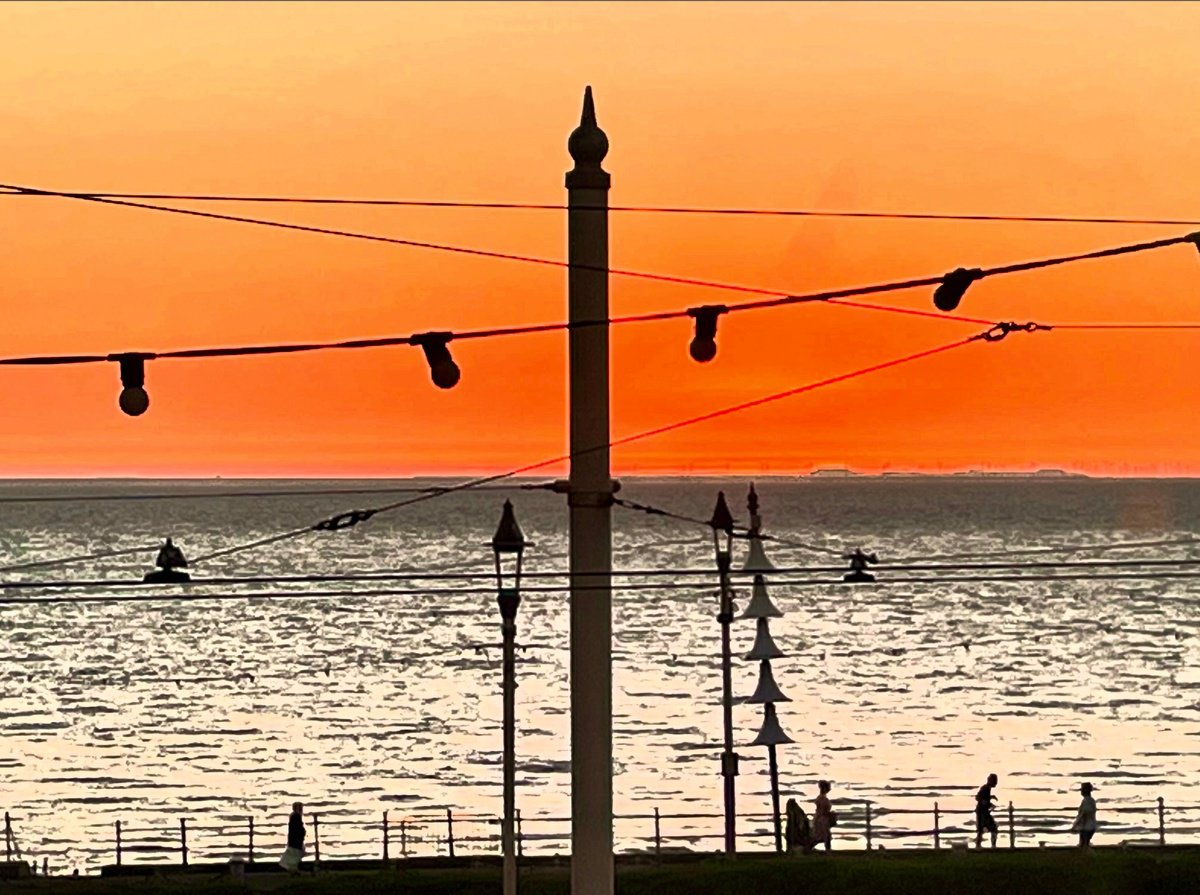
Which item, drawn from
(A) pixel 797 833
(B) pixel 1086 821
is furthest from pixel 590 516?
(B) pixel 1086 821

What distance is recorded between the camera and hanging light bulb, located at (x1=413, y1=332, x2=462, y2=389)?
12.4 m

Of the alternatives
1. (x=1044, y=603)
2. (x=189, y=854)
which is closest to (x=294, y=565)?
(x=1044, y=603)

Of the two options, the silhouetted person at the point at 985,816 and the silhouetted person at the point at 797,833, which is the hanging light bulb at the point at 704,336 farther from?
the silhouetted person at the point at 985,816

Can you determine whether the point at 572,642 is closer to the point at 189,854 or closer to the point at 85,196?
the point at 85,196

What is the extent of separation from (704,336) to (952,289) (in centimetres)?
136

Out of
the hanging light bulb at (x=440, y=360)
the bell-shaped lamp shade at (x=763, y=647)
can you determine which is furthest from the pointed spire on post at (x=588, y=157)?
the bell-shaped lamp shade at (x=763, y=647)

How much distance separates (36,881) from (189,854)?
61.9 feet

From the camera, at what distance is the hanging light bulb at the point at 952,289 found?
473 inches

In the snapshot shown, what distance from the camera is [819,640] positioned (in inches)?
4609

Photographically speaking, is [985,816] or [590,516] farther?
[985,816]

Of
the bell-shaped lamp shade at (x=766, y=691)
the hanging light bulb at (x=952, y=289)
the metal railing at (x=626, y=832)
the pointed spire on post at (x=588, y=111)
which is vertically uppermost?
the pointed spire on post at (x=588, y=111)

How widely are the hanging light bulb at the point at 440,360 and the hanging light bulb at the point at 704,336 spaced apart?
51.2 inches

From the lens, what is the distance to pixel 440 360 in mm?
12484

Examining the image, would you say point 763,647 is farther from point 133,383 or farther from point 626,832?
point 133,383
